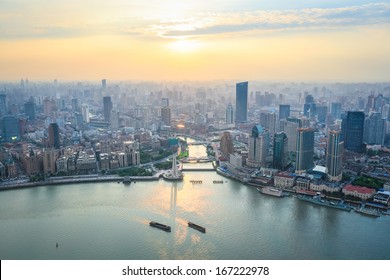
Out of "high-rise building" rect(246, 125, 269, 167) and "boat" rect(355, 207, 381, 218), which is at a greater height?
"high-rise building" rect(246, 125, 269, 167)

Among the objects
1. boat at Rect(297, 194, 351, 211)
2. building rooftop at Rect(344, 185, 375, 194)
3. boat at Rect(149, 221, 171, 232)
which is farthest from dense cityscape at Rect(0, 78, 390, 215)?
boat at Rect(149, 221, 171, 232)

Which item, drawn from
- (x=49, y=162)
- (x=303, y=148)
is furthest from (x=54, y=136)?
(x=303, y=148)

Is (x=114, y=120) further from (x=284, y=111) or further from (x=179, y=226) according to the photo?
(x=179, y=226)

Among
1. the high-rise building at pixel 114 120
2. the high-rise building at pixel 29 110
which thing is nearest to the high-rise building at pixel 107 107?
the high-rise building at pixel 114 120

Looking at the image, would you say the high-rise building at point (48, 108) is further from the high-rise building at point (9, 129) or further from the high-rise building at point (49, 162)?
the high-rise building at point (49, 162)

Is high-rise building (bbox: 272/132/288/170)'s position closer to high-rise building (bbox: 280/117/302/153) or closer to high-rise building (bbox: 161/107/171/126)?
high-rise building (bbox: 280/117/302/153)

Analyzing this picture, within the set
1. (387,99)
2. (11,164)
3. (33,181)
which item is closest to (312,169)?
(33,181)
